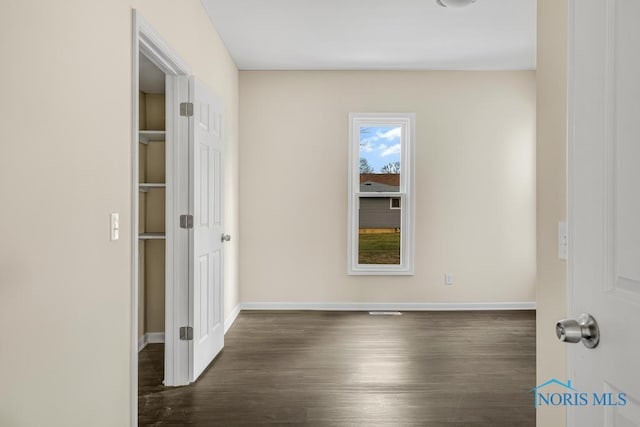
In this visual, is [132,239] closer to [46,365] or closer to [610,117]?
[46,365]

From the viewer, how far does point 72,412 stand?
5.04 feet

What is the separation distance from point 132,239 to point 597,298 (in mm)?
1841

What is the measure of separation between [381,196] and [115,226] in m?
3.72

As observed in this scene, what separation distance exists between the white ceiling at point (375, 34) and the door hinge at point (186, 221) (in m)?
1.72

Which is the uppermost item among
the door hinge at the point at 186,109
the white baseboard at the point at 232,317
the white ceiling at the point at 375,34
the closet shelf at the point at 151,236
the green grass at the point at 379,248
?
the white ceiling at the point at 375,34

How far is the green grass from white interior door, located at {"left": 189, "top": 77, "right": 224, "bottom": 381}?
205 centimetres

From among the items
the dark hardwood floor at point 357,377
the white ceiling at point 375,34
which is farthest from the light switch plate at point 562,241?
the white ceiling at point 375,34

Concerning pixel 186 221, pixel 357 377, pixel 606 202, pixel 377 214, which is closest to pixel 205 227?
pixel 186 221

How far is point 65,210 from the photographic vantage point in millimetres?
1491

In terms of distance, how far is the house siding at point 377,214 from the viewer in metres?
5.23

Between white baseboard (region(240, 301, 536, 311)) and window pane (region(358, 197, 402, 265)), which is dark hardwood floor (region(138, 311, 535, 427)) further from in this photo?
window pane (region(358, 197, 402, 265))

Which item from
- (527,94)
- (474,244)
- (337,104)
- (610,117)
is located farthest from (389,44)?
(610,117)

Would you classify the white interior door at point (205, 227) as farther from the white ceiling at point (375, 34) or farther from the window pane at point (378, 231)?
the window pane at point (378, 231)

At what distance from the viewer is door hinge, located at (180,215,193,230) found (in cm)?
296
